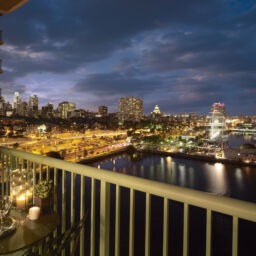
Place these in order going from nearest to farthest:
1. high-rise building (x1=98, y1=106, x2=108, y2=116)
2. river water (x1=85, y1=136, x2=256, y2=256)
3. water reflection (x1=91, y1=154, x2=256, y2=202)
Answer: river water (x1=85, y1=136, x2=256, y2=256), water reflection (x1=91, y1=154, x2=256, y2=202), high-rise building (x1=98, y1=106, x2=108, y2=116)

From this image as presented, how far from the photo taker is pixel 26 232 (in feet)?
4.47

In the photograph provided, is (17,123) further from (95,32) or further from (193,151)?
(193,151)

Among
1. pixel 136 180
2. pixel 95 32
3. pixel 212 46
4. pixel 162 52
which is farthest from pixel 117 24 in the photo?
pixel 212 46

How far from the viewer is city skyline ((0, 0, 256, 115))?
1656 centimetres

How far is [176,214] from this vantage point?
1680 cm

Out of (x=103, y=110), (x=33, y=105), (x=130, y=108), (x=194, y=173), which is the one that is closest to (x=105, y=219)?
(x=194, y=173)

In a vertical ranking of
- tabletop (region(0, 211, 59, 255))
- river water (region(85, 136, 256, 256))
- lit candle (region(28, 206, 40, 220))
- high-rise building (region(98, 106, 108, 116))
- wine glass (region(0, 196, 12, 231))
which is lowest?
river water (region(85, 136, 256, 256))

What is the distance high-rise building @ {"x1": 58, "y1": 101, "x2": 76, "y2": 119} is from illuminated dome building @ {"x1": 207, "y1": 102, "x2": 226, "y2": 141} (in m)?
46.5

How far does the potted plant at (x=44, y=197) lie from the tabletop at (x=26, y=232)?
0.17 feet

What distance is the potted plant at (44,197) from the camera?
161cm

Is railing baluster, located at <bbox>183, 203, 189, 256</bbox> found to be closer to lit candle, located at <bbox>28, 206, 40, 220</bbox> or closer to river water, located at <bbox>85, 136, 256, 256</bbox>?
river water, located at <bbox>85, 136, 256, 256</bbox>

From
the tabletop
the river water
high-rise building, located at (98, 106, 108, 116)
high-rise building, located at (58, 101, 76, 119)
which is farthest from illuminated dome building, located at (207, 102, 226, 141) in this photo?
the tabletop

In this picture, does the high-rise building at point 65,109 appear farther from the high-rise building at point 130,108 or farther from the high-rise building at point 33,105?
the high-rise building at point 130,108

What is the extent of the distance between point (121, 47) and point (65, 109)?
39.4 metres
